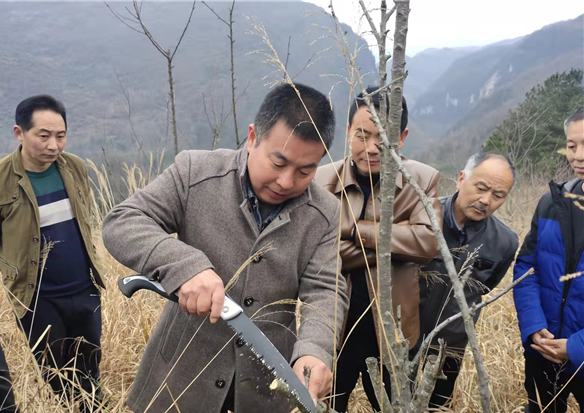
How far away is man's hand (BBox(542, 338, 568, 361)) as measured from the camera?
181 centimetres

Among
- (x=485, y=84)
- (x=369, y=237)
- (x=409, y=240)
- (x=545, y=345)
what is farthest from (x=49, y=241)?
(x=485, y=84)

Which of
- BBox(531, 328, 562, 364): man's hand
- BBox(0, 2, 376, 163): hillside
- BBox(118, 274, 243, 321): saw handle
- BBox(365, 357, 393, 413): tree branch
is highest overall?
BBox(0, 2, 376, 163): hillside

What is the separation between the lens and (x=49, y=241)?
8.31ft

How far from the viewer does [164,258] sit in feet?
3.60

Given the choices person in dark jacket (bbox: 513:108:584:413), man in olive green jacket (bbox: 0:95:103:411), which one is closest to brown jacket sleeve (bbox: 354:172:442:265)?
person in dark jacket (bbox: 513:108:584:413)

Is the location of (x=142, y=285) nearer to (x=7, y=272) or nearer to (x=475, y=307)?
(x=475, y=307)

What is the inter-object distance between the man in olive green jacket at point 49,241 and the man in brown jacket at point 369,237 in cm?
153

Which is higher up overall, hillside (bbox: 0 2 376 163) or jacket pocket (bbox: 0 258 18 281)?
hillside (bbox: 0 2 376 163)

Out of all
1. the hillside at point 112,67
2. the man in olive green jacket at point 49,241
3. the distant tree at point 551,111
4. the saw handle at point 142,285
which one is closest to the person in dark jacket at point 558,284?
the saw handle at point 142,285

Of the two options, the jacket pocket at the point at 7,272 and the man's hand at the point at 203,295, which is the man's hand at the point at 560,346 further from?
the jacket pocket at the point at 7,272

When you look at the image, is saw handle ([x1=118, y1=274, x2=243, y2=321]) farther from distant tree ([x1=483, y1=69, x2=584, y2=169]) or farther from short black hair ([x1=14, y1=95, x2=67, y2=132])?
distant tree ([x1=483, y1=69, x2=584, y2=169])

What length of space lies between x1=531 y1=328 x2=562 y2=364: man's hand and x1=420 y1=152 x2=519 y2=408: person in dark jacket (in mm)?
284

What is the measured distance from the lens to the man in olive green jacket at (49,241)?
8.00 feet

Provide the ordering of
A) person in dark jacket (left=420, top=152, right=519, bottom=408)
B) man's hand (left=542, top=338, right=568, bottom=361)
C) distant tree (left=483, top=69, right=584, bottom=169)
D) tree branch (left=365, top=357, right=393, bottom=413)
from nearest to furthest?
tree branch (left=365, top=357, right=393, bottom=413) < man's hand (left=542, top=338, right=568, bottom=361) < person in dark jacket (left=420, top=152, right=519, bottom=408) < distant tree (left=483, top=69, right=584, bottom=169)
